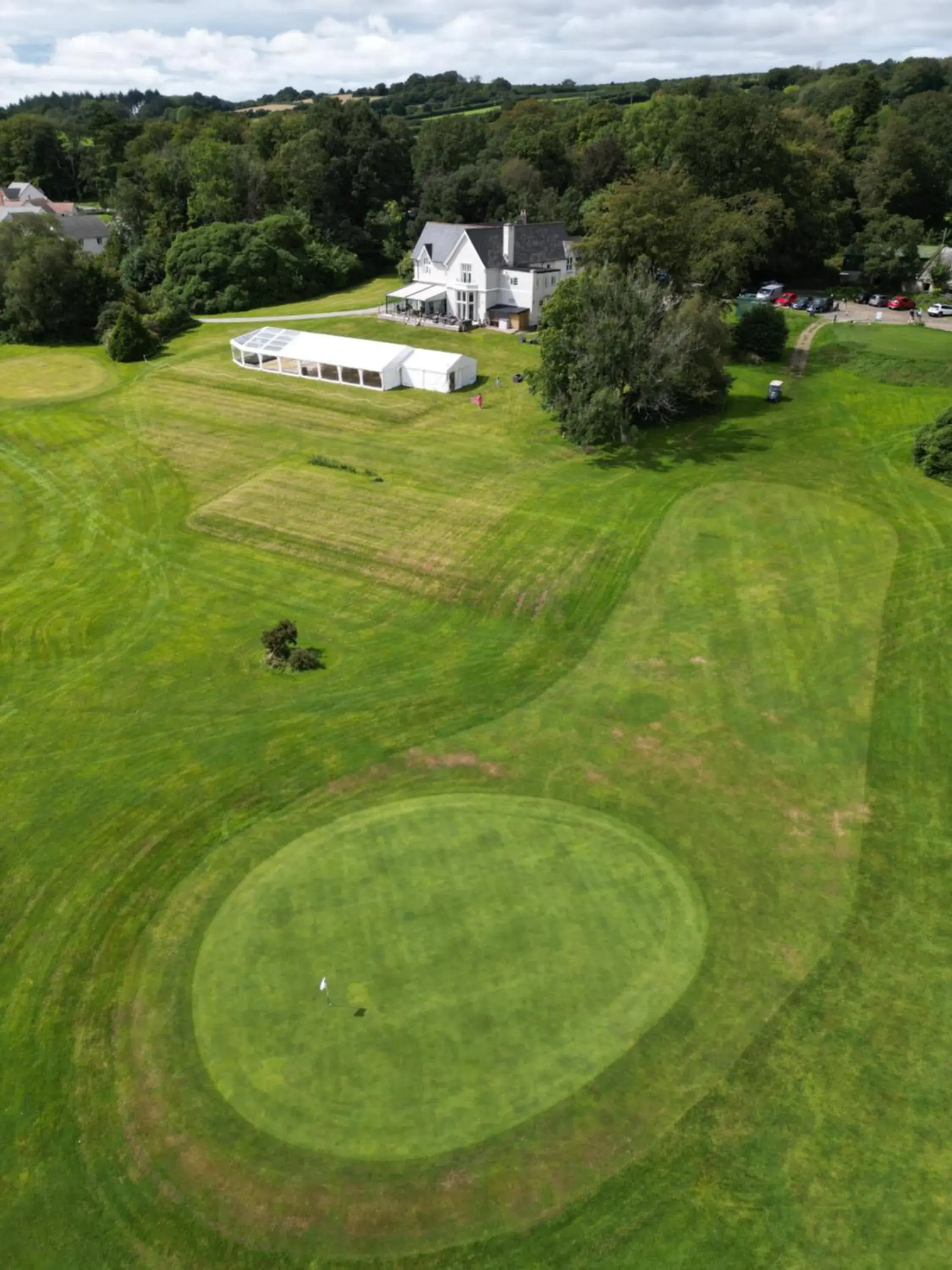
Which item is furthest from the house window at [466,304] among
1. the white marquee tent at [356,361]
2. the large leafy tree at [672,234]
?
the large leafy tree at [672,234]

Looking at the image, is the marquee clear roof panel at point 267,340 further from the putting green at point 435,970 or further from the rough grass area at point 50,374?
the putting green at point 435,970

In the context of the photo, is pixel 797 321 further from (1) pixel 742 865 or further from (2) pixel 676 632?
(1) pixel 742 865

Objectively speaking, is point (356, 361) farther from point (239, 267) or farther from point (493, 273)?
point (239, 267)

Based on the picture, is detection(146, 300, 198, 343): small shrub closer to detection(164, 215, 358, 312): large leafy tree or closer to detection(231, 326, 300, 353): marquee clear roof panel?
detection(164, 215, 358, 312): large leafy tree

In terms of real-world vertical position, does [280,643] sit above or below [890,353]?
below

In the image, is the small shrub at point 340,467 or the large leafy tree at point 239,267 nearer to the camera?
the small shrub at point 340,467

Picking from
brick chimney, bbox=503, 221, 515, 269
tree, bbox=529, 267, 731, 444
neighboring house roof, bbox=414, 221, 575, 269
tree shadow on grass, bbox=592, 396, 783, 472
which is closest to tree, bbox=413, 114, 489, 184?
neighboring house roof, bbox=414, 221, 575, 269

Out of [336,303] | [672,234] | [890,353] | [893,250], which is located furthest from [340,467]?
[893,250]
